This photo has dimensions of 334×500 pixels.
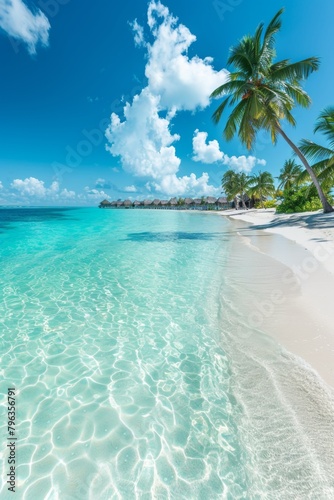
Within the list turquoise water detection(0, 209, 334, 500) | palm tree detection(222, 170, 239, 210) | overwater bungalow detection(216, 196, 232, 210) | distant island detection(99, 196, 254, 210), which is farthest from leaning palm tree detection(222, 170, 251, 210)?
turquoise water detection(0, 209, 334, 500)

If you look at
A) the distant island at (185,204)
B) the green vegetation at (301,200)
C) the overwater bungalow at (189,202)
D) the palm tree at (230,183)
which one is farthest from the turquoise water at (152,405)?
the overwater bungalow at (189,202)

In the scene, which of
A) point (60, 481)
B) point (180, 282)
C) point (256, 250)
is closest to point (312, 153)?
point (256, 250)

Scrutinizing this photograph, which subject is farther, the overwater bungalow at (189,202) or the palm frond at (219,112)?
the overwater bungalow at (189,202)

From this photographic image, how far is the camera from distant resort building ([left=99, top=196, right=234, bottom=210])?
74000mm

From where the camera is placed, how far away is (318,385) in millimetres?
2662

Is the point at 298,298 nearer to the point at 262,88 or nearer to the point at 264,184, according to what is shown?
the point at 262,88

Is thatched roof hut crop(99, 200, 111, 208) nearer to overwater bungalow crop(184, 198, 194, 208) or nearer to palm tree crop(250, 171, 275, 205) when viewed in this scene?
overwater bungalow crop(184, 198, 194, 208)

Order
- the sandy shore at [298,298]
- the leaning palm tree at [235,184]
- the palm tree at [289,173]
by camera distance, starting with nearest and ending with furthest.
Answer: the sandy shore at [298,298] < the palm tree at [289,173] < the leaning palm tree at [235,184]

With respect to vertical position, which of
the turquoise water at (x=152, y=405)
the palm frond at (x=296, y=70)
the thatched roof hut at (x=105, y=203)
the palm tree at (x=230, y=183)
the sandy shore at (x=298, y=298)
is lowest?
the turquoise water at (x=152, y=405)

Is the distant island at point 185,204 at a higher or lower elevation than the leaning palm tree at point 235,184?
lower

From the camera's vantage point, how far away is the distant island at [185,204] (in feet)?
240

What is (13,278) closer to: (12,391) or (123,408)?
(12,391)

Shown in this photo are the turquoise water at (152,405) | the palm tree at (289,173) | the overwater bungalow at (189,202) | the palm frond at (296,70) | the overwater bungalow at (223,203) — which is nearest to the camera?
the turquoise water at (152,405)

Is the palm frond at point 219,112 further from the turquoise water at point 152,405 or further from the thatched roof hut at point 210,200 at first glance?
the thatched roof hut at point 210,200
